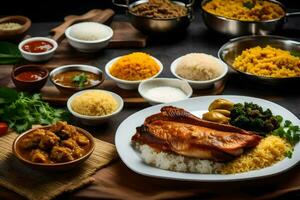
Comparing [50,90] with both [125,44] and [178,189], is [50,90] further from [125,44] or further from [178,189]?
[178,189]

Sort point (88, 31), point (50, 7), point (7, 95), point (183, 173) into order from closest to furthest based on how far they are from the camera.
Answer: point (183, 173)
point (7, 95)
point (88, 31)
point (50, 7)

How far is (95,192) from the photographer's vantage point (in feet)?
9.60

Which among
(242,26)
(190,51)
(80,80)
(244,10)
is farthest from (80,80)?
(244,10)

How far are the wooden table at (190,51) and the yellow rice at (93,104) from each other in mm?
106

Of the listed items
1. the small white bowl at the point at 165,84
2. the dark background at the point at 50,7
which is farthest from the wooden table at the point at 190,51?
the dark background at the point at 50,7

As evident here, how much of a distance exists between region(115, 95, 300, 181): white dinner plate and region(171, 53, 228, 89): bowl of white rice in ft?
0.95

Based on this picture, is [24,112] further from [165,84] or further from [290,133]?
[290,133]

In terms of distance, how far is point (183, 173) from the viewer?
2.94 metres

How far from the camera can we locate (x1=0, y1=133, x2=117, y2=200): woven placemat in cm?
286

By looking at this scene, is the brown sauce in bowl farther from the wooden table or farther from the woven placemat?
the woven placemat

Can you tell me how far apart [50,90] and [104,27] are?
0.84 m

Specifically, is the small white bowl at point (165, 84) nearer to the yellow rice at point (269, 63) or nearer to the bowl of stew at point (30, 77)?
the yellow rice at point (269, 63)

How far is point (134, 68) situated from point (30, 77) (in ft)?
2.15

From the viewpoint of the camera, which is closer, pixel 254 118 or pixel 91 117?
pixel 254 118
